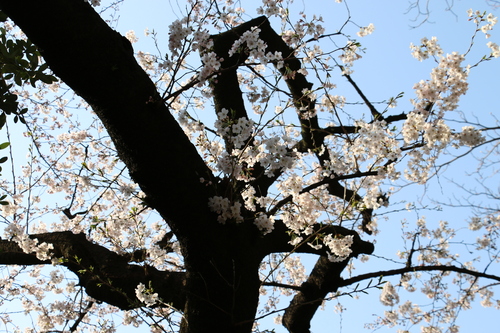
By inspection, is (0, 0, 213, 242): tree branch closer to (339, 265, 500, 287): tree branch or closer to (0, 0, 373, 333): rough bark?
(0, 0, 373, 333): rough bark

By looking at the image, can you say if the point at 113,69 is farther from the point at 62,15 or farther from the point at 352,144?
the point at 352,144

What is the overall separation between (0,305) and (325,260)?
439 cm

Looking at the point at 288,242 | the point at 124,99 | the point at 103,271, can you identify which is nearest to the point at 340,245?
the point at 288,242

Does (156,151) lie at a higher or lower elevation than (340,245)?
lower

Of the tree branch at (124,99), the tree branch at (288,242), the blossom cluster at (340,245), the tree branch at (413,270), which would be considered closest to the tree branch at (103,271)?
the tree branch at (288,242)

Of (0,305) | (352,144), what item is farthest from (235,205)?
(0,305)

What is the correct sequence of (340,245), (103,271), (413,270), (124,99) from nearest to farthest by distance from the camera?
1. (124,99)
2. (103,271)
3. (340,245)
4. (413,270)

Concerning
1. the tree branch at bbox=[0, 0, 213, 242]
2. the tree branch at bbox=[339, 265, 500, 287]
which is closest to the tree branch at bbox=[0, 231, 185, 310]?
the tree branch at bbox=[0, 0, 213, 242]

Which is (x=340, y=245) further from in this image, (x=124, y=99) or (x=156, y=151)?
(x=124, y=99)

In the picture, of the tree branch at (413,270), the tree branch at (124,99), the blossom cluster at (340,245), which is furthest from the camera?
the tree branch at (413,270)

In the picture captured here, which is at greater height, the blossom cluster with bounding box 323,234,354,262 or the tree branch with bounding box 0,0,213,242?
the blossom cluster with bounding box 323,234,354,262

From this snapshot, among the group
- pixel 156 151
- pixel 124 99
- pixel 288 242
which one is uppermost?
pixel 288 242

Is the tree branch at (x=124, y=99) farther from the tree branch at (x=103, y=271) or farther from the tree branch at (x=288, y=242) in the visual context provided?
the tree branch at (x=103, y=271)

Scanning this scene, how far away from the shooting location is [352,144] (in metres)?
3.66
